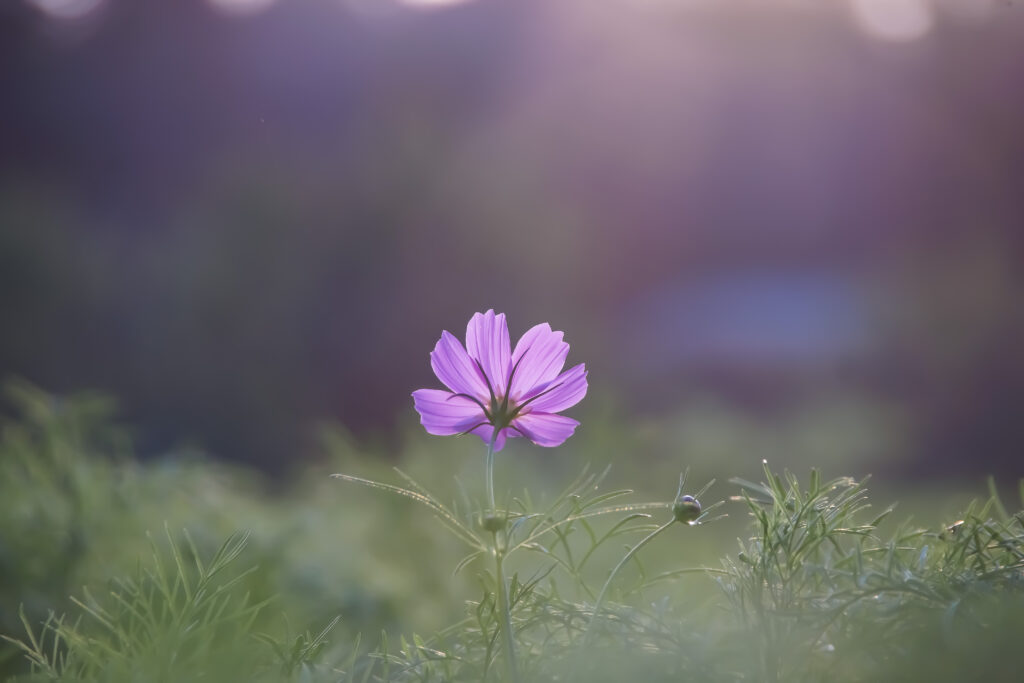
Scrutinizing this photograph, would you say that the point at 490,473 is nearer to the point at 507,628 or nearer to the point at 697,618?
the point at 507,628

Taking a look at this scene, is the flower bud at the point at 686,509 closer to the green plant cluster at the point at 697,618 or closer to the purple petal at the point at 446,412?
the green plant cluster at the point at 697,618

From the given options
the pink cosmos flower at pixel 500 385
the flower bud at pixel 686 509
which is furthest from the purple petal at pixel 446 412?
the flower bud at pixel 686 509

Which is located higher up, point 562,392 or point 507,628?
point 562,392

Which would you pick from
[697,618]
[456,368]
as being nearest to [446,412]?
[456,368]

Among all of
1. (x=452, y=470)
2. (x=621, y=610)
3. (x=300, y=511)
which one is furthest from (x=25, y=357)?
(x=621, y=610)

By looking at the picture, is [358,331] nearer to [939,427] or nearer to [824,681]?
[939,427]

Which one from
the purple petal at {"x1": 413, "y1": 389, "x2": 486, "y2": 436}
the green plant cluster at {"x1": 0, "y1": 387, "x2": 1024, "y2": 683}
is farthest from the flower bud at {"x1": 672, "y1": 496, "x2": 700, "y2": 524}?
the purple petal at {"x1": 413, "y1": 389, "x2": 486, "y2": 436}
